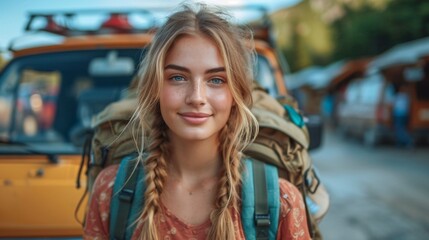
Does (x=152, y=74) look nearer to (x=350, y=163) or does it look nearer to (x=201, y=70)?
(x=201, y=70)

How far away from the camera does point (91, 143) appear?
2168 millimetres

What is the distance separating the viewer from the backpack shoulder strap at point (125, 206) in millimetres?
1591

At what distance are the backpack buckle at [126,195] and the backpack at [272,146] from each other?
0.26m

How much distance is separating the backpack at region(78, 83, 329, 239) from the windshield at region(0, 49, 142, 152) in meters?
0.87

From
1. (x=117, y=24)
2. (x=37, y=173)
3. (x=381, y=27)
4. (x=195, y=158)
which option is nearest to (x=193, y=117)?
(x=195, y=158)

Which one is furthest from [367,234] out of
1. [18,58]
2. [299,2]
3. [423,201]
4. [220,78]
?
[299,2]

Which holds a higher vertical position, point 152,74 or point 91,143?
point 152,74

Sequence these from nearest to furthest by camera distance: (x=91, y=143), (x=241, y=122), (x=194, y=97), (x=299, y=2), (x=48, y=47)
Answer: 1. (x=194, y=97)
2. (x=241, y=122)
3. (x=91, y=143)
4. (x=48, y=47)
5. (x=299, y=2)

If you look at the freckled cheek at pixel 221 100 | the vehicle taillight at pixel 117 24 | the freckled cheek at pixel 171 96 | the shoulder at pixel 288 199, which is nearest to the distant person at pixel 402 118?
the vehicle taillight at pixel 117 24

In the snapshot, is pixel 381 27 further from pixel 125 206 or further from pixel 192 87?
pixel 125 206

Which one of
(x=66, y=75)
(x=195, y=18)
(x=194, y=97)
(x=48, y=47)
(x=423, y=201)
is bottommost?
(x=423, y=201)

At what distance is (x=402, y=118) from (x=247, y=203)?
13.2m

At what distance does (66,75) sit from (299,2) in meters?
44.9

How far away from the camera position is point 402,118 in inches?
538
